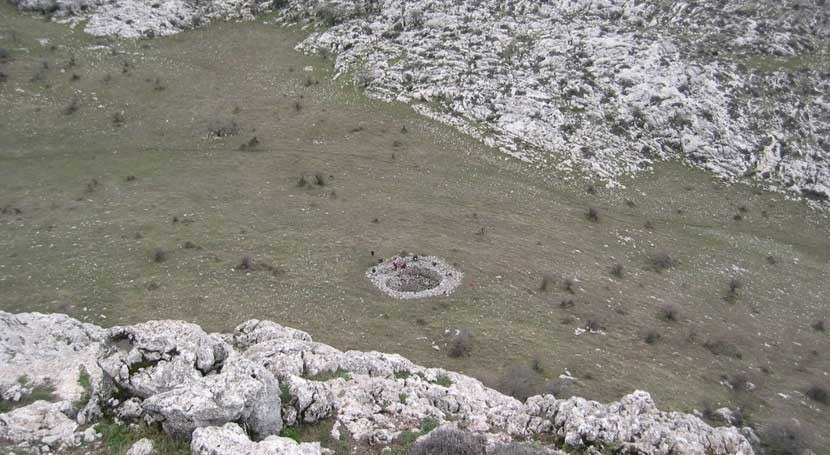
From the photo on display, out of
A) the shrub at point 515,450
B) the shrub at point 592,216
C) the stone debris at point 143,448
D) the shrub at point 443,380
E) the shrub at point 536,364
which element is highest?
the stone debris at point 143,448

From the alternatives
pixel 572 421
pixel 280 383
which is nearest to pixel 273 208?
pixel 280 383

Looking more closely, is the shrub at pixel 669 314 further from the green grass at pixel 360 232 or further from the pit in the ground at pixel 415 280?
the pit in the ground at pixel 415 280

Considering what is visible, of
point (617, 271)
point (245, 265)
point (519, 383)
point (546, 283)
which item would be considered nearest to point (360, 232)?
point (245, 265)

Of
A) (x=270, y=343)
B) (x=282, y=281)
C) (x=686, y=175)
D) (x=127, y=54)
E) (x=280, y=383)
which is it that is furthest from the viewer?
(x=127, y=54)

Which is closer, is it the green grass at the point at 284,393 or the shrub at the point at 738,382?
the green grass at the point at 284,393

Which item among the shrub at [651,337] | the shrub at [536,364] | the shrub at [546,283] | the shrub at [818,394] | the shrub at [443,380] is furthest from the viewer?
the shrub at [546,283]

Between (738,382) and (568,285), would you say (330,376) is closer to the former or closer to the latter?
(568,285)

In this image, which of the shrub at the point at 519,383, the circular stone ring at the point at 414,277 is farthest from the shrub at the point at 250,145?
the shrub at the point at 519,383

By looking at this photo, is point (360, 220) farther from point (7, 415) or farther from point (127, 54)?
point (127, 54)
